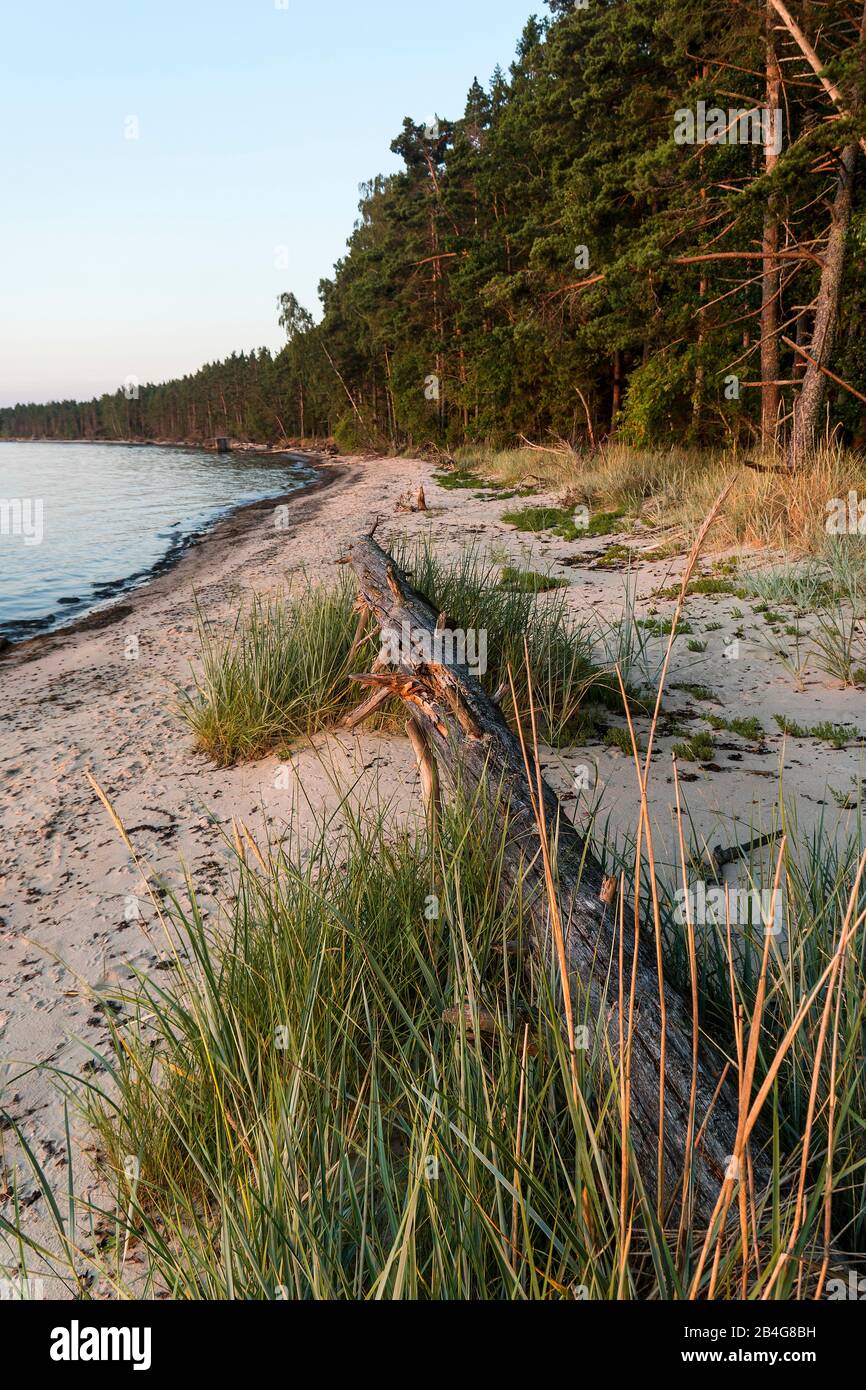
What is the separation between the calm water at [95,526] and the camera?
14.2 m

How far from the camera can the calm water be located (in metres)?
14.2

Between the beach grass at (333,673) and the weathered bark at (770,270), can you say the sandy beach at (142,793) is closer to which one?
the beach grass at (333,673)

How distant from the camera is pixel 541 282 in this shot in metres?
Result: 20.4

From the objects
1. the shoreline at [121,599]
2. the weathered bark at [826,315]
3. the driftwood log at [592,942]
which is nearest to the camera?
the driftwood log at [592,942]

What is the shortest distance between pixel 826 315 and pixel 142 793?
11327 millimetres

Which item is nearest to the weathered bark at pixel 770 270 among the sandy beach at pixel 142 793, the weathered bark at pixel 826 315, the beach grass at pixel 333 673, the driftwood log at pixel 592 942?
the weathered bark at pixel 826 315

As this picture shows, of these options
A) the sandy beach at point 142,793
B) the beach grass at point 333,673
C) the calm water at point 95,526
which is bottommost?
the sandy beach at point 142,793

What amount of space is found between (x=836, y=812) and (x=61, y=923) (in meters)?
3.78

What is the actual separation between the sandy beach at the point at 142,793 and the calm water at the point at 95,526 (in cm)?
533

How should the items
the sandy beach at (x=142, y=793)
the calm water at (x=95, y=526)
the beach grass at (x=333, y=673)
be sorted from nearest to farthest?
the sandy beach at (x=142, y=793) → the beach grass at (x=333, y=673) → the calm water at (x=95, y=526)

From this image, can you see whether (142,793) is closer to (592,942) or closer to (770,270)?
(592,942)

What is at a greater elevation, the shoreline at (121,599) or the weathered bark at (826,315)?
the weathered bark at (826,315)

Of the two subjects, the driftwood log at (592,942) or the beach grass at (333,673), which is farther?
the beach grass at (333,673)

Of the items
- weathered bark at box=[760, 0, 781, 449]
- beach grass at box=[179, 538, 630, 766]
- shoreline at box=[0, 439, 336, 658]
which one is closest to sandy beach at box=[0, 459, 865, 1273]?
beach grass at box=[179, 538, 630, 766]
